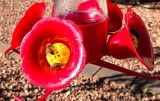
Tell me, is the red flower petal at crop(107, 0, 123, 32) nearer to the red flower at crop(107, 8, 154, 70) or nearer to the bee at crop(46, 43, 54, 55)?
the red flower at crop(107, 8, 154, 70)

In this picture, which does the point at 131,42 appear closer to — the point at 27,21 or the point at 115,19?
the point at 115,19

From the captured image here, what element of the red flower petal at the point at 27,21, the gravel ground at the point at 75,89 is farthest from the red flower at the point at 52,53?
the gravel ground at the point at 75,89

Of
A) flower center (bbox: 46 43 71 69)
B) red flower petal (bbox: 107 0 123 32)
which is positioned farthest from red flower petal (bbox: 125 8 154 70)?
flower center (bbox: 46 43 71 69)

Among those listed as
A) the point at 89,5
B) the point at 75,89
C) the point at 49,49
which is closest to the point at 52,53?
the point at 49,49

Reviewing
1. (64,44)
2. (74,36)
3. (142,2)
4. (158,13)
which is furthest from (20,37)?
(142,2)

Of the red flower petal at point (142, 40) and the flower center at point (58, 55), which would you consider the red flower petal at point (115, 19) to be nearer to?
the red flower petal at point (142, 40)

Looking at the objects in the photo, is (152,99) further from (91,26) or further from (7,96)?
(91,26)
